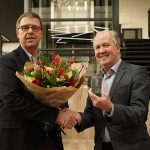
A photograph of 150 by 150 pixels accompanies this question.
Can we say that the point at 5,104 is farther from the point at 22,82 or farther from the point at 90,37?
the point at 90,37

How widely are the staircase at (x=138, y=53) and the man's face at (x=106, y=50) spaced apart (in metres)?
5.32

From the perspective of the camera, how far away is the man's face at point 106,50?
2.31 meters

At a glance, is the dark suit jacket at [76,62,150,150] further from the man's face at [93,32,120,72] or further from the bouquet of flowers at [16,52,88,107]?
the bouquet of flowers at [16,52,88,107]

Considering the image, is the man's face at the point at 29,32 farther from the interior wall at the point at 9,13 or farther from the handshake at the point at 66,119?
the interior wall at the point at 9,13

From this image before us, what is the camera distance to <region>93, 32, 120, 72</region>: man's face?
2.31m

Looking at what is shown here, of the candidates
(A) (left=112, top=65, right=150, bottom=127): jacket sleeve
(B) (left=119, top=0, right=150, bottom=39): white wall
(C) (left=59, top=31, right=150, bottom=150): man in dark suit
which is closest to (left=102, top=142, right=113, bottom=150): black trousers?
(C) (left=59, top=31, right=150, bottom=150): man in dark suit

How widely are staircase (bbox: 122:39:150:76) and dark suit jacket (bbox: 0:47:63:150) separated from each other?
18.4 ft

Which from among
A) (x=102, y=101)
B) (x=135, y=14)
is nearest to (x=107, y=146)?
(x=102, y=101)

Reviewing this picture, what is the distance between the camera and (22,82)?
2.09 m

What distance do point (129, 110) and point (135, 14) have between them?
15305 mm

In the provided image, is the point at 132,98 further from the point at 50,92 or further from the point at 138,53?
the point at 138,53

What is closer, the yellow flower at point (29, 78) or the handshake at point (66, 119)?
the yellow flower at point (29, 78)

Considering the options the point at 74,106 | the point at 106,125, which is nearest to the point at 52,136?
the point at 106,125

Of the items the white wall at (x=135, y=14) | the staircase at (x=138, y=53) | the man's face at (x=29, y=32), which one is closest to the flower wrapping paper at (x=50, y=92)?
the man's face at (x=29, y=32)
